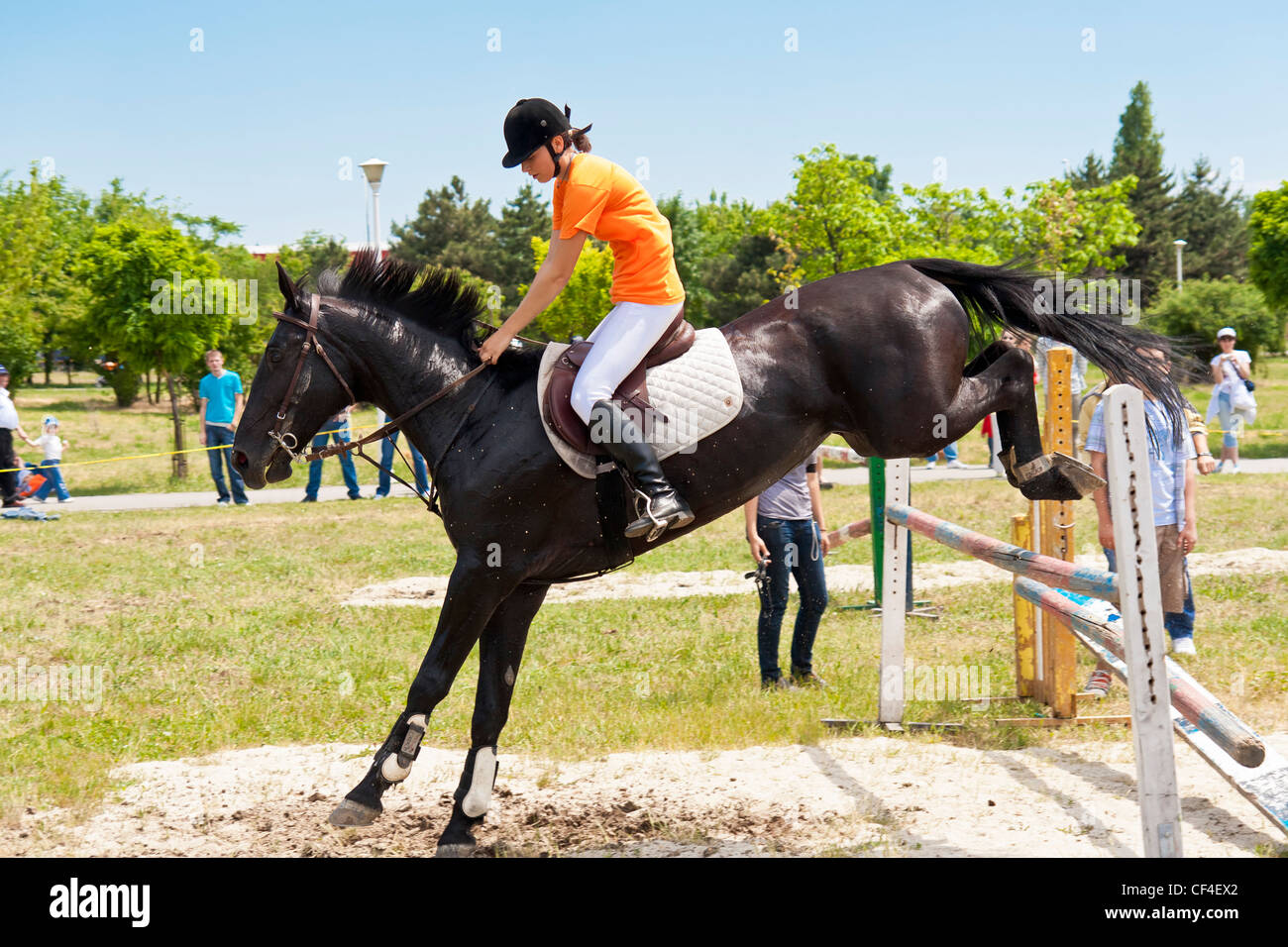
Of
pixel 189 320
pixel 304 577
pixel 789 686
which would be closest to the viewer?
pixel 789 686

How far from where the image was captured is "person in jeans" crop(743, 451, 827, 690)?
7301 mm

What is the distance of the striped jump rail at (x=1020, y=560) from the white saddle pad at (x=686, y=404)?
1.38 metres

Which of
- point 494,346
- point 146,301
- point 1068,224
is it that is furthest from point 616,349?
point 1068,224

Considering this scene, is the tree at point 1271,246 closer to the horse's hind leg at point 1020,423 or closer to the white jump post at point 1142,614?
→ the horse's hind leg at point 1020,423

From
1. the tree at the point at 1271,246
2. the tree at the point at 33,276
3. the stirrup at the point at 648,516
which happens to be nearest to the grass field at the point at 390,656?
the stirrup at the point at 648,516

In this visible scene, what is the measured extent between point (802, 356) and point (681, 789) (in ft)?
7.49

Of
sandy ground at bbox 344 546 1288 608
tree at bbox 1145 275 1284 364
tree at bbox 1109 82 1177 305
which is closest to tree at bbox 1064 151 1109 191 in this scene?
tree at bbox 1109 82 1177 305

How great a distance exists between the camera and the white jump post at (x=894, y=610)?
257 inches

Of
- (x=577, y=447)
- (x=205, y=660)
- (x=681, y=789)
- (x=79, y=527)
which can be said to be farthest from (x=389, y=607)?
(x=79, y=527)

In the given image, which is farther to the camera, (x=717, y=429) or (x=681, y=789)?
(x=681, y=789)

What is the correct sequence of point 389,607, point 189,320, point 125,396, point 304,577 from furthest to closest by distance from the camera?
point 125,396
point 189,320
point 304,577
point 389,607

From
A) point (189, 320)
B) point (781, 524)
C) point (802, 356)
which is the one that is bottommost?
point (781, 524)
